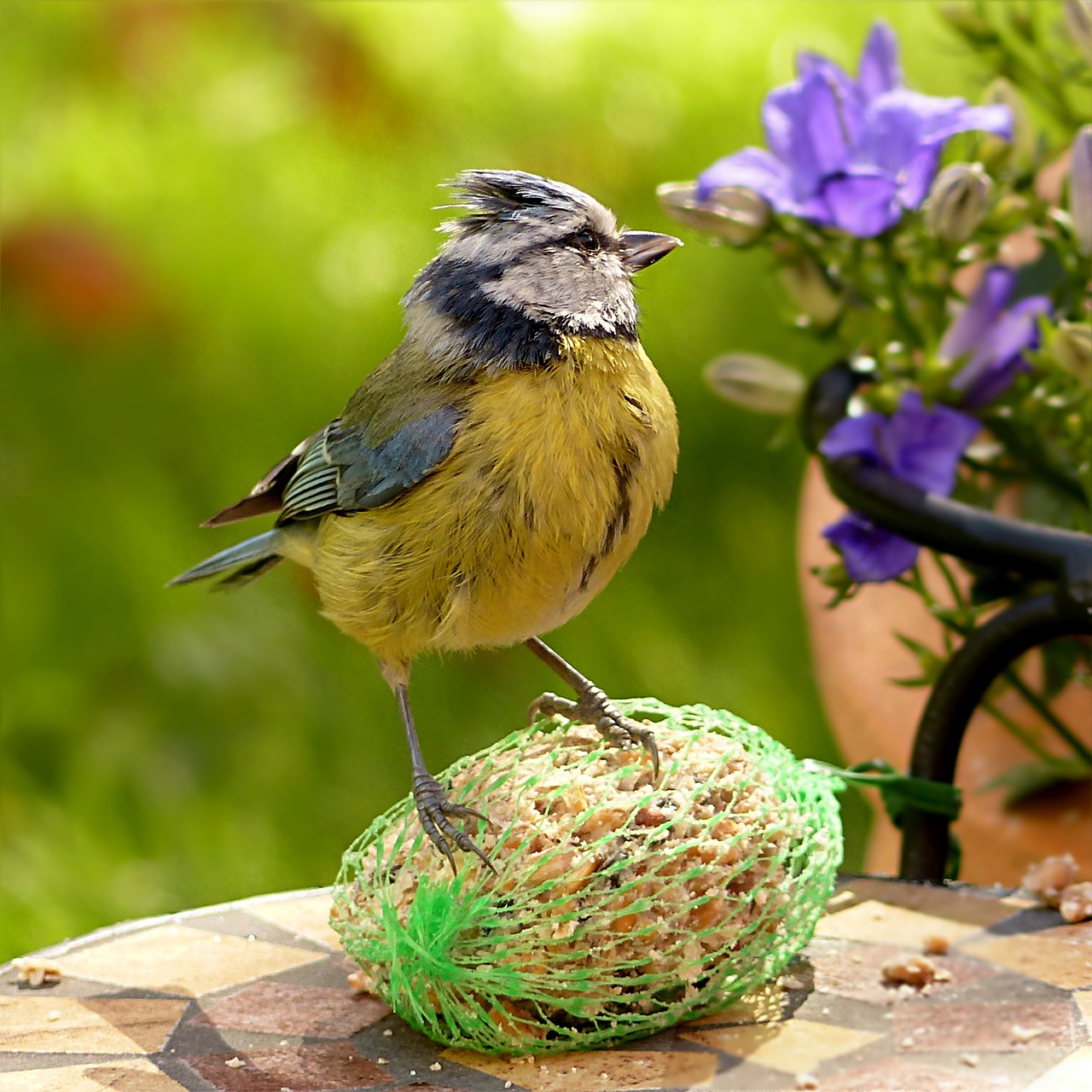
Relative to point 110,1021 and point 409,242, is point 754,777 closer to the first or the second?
point 110,1021

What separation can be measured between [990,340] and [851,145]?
0.25 m

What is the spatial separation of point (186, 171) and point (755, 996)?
2052mm

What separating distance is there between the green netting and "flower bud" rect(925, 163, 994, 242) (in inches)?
21.8

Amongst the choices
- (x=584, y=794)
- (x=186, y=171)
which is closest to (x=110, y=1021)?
(x=584, y=794)

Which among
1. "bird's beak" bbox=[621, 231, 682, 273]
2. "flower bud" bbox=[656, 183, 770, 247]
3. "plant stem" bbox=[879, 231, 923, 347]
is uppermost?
"flower bud" bbox=[656, 183, 770, 247]

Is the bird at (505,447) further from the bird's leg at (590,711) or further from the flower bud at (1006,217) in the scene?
the flower bud at (1006,217)

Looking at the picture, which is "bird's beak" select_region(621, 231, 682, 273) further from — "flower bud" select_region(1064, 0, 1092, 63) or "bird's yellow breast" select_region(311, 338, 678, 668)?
"flower bud" select_region(1064, 0, 1092, 63)

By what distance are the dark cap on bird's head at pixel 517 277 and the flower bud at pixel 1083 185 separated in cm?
42

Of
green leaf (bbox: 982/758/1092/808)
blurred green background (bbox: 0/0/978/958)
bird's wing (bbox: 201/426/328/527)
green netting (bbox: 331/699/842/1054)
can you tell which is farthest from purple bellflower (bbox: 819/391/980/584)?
blurred green background (bbox: 0/0/978/958)

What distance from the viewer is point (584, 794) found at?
1.13 metres

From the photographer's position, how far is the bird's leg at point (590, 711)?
1.19 metres

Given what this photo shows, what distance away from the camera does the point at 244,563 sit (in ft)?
4.77

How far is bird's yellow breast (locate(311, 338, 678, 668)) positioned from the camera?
113 centimetres

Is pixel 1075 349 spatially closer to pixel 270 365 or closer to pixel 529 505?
pixel 529 505
